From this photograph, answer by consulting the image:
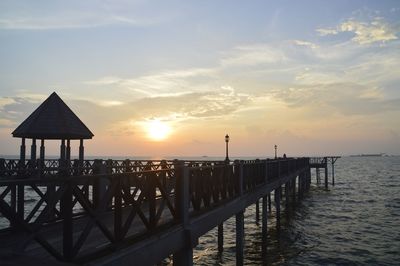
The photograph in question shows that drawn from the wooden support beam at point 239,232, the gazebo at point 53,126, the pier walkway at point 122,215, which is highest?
the gazebo at point 53,126

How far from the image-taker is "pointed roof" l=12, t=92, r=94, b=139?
73.7 feet

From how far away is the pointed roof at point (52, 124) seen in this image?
22.5m

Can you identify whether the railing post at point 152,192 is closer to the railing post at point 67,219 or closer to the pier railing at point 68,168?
the pier railing at point 68,168

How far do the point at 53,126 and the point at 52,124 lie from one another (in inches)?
6.5

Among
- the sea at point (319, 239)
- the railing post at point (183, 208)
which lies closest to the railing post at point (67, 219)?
the railing post at point (183, 208)

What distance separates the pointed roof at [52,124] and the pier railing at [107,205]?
10.5 m

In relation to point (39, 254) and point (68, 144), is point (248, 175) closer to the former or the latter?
point (39, 254)

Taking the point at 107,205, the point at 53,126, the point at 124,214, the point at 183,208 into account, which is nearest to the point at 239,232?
the point at 124,214

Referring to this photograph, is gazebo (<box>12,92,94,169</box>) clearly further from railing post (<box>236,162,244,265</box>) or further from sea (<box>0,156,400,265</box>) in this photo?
railing post (<box>236,162,244,265</box>)

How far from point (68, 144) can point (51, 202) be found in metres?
20.3

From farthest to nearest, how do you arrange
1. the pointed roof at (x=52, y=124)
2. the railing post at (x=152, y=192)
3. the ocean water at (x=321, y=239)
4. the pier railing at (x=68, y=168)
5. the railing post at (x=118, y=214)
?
the pointed roof at (x=52, y=124) < the ocean water at (x=321, y=239) < the pier railing at (x=68, y=168) < the railing post at (x=152, y=192) < the railing post at (x=118, y=214)

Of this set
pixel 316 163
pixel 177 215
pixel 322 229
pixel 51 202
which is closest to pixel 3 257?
pixel 51 202

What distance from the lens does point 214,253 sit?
19.5 meters

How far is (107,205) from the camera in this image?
1039 cm
